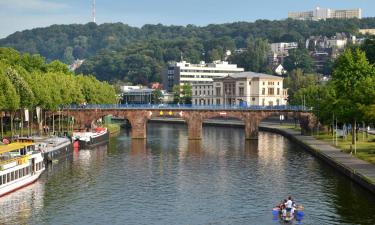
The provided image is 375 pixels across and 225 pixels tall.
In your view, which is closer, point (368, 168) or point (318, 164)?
point (368, 168)

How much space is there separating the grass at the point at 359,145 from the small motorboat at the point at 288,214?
36114 mm

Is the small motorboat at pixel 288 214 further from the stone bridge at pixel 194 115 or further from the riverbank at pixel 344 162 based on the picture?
the stone bridge at pixel 194 115

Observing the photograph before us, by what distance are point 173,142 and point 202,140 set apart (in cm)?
980

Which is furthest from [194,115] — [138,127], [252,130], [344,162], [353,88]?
[344,162]

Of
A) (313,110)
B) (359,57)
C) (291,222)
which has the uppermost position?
(359,57)

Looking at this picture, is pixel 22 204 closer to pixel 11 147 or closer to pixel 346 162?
pixel 11 147

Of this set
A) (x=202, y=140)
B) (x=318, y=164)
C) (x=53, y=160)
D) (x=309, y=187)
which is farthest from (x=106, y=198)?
(x=202, y=140)

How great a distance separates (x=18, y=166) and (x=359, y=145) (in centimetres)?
7808

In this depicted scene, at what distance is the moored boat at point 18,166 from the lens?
314 ft

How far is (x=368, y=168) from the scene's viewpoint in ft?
346

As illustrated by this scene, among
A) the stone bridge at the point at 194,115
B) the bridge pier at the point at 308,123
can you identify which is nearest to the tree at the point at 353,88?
the bridge pier at the point at 308,123

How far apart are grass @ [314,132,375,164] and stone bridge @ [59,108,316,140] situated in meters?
7.54

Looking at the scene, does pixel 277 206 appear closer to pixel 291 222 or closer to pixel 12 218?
pixel 291 222

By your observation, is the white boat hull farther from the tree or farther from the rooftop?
the tree
